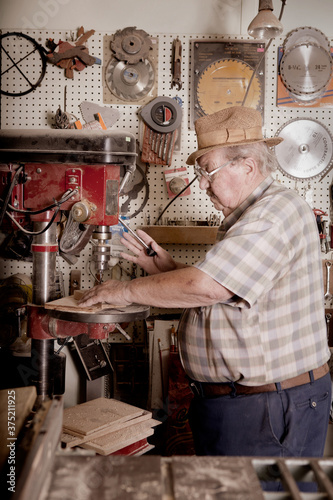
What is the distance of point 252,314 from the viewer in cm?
146

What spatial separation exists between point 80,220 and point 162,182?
1227 millimetres

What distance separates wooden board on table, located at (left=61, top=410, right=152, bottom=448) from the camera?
1.77 meters

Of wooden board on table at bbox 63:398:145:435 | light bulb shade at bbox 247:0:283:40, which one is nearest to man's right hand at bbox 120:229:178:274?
wooden board on table at bbox 63:398:145:435

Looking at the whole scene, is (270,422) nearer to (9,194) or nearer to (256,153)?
(256,153)

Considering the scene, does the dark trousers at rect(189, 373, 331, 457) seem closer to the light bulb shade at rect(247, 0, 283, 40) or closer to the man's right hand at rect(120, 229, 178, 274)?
the man's right hand at rect(120, 229, 178, 274)

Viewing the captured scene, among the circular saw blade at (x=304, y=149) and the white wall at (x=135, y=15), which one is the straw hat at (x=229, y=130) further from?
the white wall at (x=135, y=15)

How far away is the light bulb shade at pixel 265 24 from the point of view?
2297 millimetres

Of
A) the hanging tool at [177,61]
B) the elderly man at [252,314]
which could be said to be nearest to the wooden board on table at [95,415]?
the elderly man at [252,314]

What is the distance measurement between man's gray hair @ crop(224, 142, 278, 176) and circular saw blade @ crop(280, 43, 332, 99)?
1.24m

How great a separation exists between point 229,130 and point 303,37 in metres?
1.45

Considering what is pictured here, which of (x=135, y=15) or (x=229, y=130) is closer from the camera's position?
(x=229, y=130)

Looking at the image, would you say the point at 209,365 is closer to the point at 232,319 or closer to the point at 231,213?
the point at 232,319

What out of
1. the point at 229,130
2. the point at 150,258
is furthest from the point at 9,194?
the point at 229,130

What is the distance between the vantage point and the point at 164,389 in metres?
2.54
